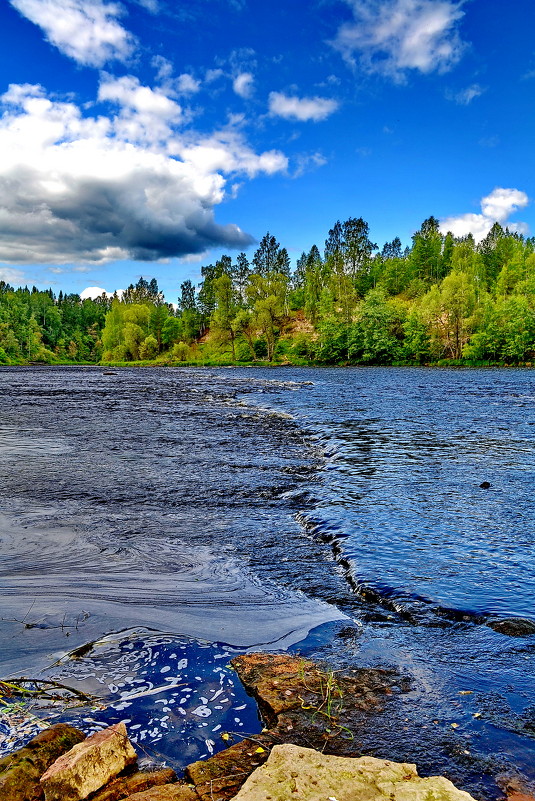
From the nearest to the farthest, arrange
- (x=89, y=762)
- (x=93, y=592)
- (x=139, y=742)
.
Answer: (x=89, y=762)
(x=139, y=742)
(x=93, y=592)

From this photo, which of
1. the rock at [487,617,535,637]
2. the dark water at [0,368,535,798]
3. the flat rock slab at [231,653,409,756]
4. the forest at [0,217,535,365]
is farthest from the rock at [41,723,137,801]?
the forest at [0,217,535,365]

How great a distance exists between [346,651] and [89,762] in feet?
9.72

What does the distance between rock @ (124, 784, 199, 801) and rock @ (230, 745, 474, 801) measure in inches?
14.3

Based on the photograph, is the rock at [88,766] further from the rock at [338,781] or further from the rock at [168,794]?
the rock at [338,781]

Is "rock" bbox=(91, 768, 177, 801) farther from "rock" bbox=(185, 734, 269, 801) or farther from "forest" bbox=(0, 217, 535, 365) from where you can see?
"forest" bbox=(0, 217, 535, 365)

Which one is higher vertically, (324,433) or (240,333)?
(240,333)

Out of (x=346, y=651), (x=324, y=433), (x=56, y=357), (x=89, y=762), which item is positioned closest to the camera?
(x=89, y=762)

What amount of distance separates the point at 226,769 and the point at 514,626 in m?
4.11

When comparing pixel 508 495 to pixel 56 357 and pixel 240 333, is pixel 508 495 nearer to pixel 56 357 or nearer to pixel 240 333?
pixel 240 333

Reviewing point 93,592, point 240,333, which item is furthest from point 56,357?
point 93,592

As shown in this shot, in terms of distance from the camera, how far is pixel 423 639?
19.3 feet

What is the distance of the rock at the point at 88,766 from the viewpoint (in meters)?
3.31

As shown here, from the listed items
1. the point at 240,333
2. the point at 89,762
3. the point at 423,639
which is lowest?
the point at 423,639

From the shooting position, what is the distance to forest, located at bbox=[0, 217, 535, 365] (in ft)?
307
